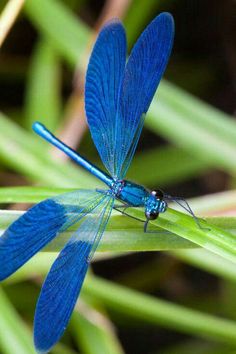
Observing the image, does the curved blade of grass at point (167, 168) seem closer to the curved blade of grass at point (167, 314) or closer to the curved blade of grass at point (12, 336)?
Answer: the curved blade of grass at point (167, 314)

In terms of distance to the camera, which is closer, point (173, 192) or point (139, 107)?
point (139, 107)

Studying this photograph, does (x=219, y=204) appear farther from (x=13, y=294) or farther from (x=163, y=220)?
(x=13, y=294)

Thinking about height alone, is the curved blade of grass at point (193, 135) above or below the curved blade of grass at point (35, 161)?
above

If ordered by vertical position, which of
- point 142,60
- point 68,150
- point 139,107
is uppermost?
point 142,60

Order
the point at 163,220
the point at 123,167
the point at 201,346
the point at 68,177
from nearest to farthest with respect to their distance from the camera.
A: the point at 163,220 < the point at 123,167 < the point at 68,177 < the point at 201,346

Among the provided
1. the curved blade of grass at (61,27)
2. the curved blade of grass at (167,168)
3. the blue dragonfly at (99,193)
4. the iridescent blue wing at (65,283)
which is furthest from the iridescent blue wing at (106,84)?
the curved blade of grass at (167,168)

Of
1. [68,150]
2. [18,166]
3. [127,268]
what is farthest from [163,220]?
[127,268]
